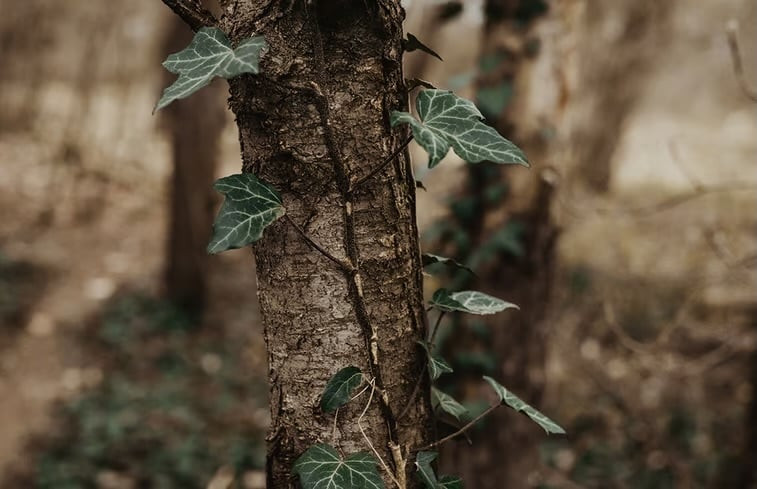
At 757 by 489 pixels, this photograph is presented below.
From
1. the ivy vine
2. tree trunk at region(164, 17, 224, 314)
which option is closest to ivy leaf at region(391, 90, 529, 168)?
the ivy vine

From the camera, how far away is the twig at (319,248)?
2.50 feet

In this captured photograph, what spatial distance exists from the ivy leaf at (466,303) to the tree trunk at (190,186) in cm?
499

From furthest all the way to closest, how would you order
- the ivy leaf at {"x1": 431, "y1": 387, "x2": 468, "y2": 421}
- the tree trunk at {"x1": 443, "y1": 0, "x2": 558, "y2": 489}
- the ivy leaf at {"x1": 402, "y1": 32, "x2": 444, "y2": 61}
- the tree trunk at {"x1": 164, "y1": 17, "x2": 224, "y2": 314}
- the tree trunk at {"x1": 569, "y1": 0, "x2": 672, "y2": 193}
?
the tree trunk at {"x1": 569, "y1": 0, "x2": 672, "y2": 193}
the tree trunk at {"x1": 164, "y1": 17, "x2": 224, "y2": 314}
the tree trunk at {"x1": 443, "y1": 0, "x2": 558, "y2": 489}
the ivy leaf at {"x1": 431, "y1": 387, "x2": 468, "y2": 421}
the ivy leaf at {"x1": 402, "y1": 32, "x2": 444, "y2": 61}

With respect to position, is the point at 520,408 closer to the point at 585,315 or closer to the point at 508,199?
the point at 508,199

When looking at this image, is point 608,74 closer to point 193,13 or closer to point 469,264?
point 469,264

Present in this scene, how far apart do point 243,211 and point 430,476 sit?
1.49 ft

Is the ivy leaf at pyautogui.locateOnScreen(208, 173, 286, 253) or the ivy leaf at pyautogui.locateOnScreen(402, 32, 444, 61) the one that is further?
the ivy leaf at pyautogui.locateOnScreen(402, 32, 444, 61)

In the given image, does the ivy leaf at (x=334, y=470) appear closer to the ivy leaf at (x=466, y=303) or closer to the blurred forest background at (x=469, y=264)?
the ivy leaf at (x=466, y=303)

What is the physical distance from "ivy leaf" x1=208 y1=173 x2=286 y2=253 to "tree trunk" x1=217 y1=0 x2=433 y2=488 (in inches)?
1.2

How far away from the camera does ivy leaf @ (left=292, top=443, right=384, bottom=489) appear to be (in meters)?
0.79

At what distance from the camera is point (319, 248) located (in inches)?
30.2

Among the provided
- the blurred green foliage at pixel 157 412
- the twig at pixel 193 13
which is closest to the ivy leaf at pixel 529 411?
the twig at pixel 193 13

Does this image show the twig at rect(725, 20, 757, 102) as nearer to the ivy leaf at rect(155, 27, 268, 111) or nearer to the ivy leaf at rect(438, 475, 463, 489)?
the ivy leaf at rect(438, 475, 463, 489)

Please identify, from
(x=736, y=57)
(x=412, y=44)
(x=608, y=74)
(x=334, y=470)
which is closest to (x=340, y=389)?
(x=334, y=470)
